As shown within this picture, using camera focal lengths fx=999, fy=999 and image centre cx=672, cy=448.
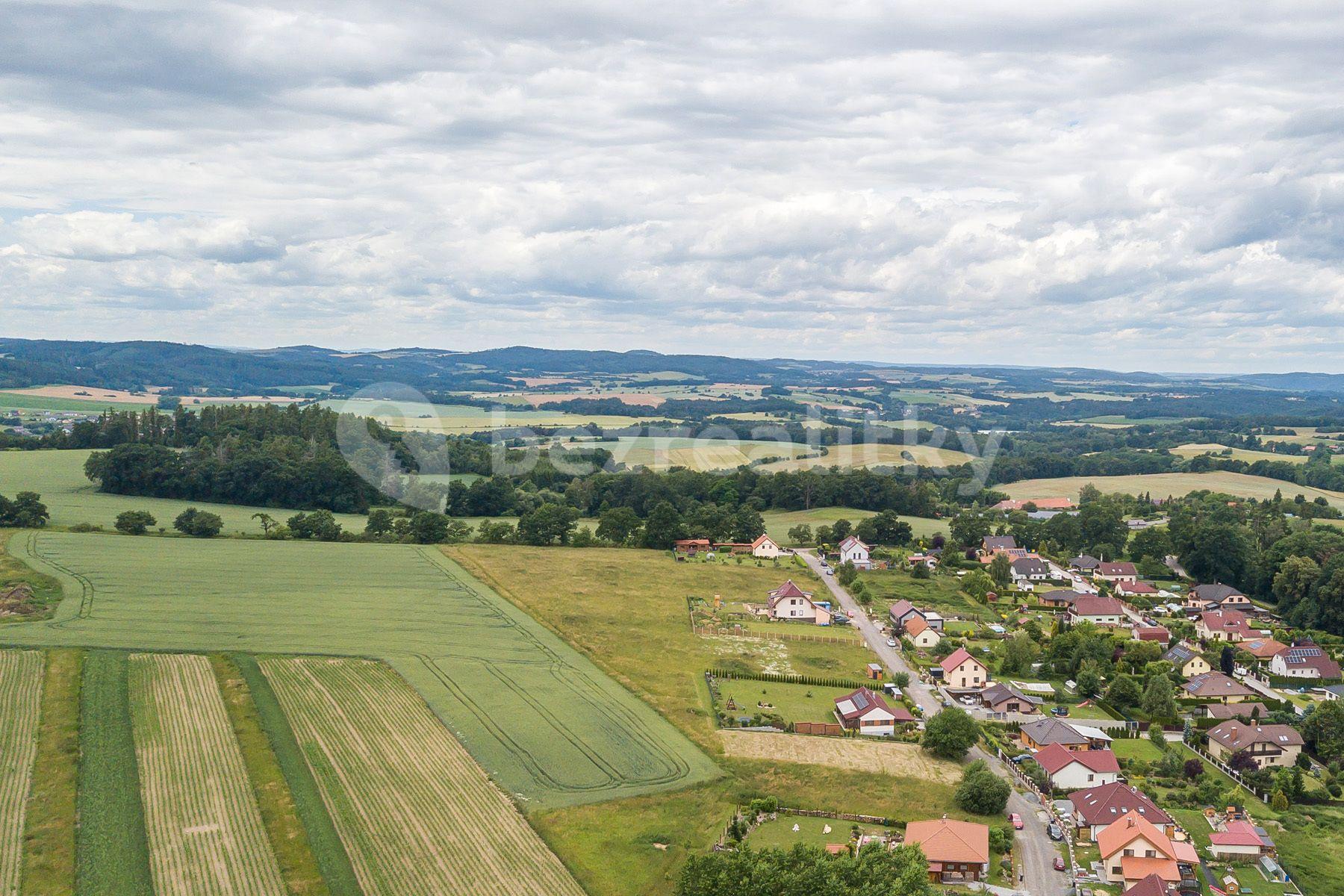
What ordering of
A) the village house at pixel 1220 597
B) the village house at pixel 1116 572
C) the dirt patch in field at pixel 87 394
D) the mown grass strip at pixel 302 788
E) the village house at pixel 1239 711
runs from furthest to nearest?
the dirt patch in field at pixel 87 394 < the village house at pixel 1116 572 < the village house at pixel 1220 597 < the village house at pixel 1239 711 < the mown grass strip at pixel 302 788

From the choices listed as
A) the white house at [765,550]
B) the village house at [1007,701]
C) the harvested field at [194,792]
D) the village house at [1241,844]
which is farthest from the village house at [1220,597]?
the harvested field at [194,792]

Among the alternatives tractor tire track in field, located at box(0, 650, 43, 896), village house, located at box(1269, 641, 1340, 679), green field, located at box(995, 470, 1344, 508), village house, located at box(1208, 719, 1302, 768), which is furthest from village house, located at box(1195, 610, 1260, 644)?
tractor tire track in field, located at box(0, 650, 43, 896)

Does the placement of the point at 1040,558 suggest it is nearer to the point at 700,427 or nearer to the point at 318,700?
the point at 318,700

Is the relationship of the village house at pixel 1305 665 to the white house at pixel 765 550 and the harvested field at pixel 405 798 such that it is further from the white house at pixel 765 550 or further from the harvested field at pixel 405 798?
the harvested field at pixel 405 798

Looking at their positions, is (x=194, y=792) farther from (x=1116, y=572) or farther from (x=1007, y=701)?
(x=1116, y=572)

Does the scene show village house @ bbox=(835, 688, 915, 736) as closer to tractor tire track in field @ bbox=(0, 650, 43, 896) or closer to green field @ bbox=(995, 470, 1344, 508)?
tractor tire track in field @ bbox=(0, 650, 43, 896)
